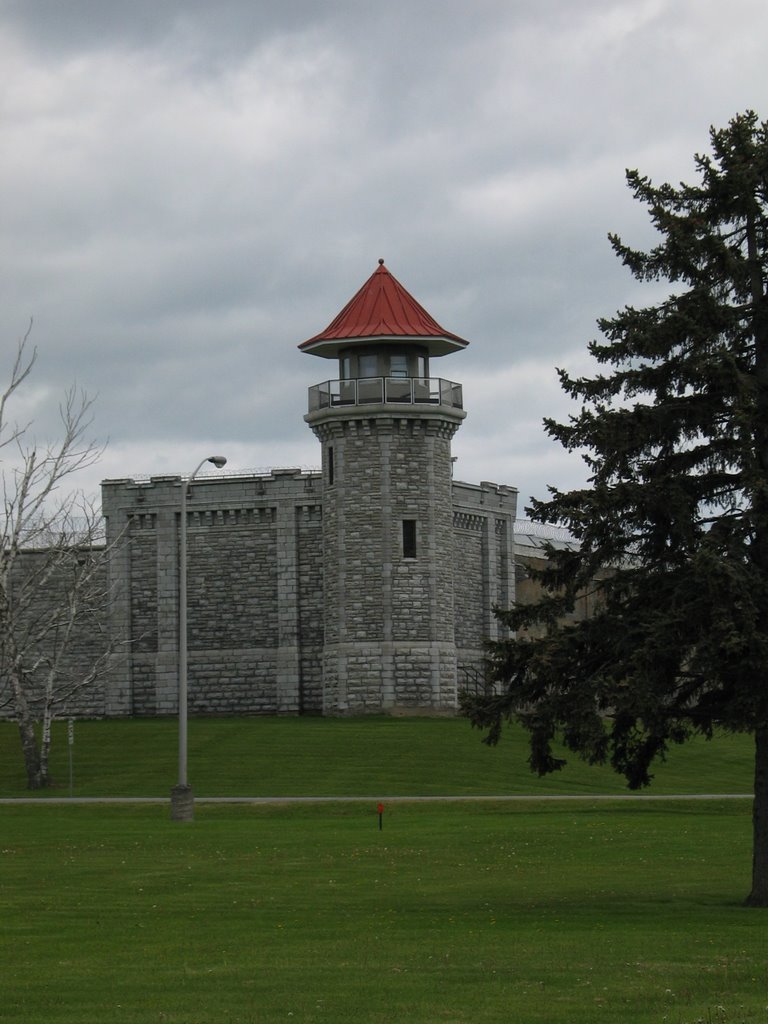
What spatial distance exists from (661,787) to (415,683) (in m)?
14.5

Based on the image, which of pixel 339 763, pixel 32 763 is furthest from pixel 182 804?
pixel 32 763

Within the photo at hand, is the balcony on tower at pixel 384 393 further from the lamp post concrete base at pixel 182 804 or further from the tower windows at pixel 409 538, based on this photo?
the lamp post concrete base at pixel 182 804

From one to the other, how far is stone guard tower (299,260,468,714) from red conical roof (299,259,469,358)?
7cm

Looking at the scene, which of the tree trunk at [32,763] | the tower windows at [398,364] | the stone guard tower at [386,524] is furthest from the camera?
the tower windows at [398,364]

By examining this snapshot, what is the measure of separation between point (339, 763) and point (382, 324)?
17538 mm

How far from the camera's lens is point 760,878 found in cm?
2039

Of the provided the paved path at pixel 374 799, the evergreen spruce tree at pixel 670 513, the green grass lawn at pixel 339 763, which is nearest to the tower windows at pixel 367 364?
the green grass lawn at pixel 339 763

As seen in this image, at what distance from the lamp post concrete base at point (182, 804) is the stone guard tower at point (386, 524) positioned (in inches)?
920

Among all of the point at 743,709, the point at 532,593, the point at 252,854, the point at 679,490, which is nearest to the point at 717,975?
the point at 743,709

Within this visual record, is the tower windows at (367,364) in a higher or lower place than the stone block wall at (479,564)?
higher

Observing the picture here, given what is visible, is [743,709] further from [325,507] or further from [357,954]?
[325,507]

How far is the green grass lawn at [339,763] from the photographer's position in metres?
43.5

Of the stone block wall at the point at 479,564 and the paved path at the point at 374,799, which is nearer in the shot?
the paved path at the point at 374,799

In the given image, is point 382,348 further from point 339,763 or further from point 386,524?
point 339,763
